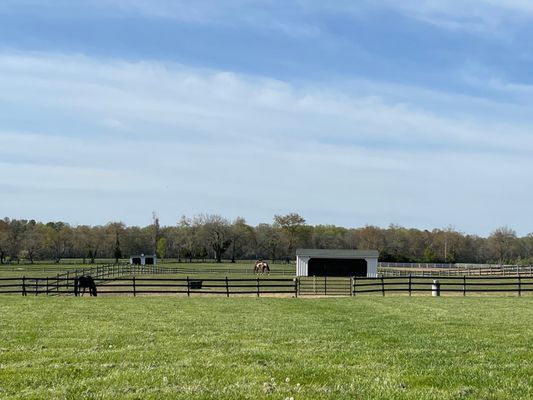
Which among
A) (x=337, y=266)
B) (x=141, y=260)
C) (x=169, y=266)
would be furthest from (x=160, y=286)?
(x=141, y=260)

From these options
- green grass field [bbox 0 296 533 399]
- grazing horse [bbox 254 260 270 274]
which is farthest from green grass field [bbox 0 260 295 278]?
green grass field [bbox 0 296 533 399]

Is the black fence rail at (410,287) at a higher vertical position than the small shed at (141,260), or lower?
higher

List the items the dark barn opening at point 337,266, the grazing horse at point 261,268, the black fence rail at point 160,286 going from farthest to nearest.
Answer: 1. the dark barn opening at point 337,266
2. the grazing horse at point 261,268
3. the black fence rail at point 160,286

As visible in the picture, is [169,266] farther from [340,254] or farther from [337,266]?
[340,254]

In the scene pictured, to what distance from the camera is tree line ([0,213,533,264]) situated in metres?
142

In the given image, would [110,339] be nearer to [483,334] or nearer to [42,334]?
[42,334]

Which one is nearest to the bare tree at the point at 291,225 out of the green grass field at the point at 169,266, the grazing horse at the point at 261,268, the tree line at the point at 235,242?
the tree line at the point at 235,242

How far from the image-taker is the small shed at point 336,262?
2778 inches

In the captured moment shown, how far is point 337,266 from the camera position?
72.8m

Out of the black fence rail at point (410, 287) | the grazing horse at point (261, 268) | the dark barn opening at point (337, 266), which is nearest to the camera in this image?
the black fence rail at point (410, 287)

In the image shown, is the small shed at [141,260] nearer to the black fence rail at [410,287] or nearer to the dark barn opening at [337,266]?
the dark barn opening at [337,266]

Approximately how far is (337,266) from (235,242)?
8194 cm

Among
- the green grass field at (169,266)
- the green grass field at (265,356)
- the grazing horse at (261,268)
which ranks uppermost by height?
the green grass field at (265,356)

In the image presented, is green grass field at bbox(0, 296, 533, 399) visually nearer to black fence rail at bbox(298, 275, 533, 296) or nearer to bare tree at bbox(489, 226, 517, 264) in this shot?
black fence rail at bbox(298, 275, 533, 296)
